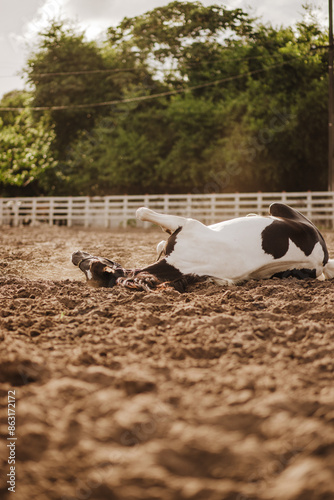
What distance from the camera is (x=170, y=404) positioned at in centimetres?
195

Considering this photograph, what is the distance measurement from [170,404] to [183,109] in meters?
26.5

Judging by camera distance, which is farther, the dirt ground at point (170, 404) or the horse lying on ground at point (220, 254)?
the horse lying on ground at point (220, 254)

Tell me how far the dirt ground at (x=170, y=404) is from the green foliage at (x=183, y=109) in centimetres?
2260

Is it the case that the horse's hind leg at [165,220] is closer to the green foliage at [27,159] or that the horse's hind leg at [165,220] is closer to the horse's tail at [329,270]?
the horse's tail at [329,270]

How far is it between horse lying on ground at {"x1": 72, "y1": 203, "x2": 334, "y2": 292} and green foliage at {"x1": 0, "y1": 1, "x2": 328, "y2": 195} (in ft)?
67.9

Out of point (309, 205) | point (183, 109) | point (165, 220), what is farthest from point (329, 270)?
point (183, 109)

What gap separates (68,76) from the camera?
30.1 metres

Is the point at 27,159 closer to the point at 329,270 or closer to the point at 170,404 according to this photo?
the point at 329,270

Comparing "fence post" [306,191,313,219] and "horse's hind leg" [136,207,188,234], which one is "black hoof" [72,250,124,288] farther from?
"fence post" [306,191,313,219]

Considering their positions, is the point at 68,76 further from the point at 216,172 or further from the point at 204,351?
the point at 204,351

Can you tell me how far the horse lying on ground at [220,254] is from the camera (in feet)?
14.6

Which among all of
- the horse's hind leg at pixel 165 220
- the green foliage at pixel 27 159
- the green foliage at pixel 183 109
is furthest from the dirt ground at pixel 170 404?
the green foliage at pixel 27 159

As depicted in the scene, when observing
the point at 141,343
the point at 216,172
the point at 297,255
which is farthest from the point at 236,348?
the point at 216,172

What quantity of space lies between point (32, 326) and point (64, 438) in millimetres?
1430
